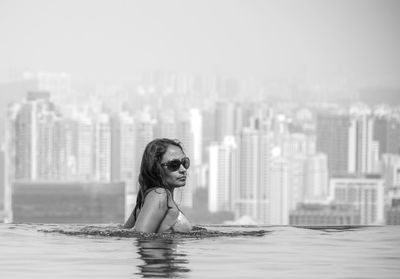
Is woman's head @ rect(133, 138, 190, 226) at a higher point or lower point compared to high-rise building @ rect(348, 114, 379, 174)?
higher

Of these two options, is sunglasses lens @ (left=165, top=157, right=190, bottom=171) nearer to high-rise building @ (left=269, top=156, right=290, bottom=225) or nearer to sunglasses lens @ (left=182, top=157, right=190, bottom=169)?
sunglasses lens @ (left=182, top=157, right=190, bottom=169)

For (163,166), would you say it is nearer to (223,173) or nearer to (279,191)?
(279,191)

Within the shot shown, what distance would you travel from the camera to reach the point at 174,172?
788cm

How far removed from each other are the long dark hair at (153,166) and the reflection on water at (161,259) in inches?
12.9

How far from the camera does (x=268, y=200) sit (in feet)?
555

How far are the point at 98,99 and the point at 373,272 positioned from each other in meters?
193

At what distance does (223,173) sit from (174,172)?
170575 mm

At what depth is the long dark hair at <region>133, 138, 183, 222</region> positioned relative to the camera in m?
7.90

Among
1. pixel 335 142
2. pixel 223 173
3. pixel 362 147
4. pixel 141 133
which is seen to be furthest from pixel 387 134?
pixel 141 133

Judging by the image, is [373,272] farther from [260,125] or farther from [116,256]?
[260,125]

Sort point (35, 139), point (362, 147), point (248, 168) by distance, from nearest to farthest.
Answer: point (35, 139), point (362, 147), point (248, 168)

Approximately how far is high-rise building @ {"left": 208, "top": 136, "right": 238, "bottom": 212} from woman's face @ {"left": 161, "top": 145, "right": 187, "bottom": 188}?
159680mm

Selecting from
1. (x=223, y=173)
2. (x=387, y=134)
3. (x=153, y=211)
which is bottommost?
(x=223, y=173)

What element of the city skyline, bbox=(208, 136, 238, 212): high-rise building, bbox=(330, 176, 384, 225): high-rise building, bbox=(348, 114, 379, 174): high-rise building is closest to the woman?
bbox=(330, 176, 384, 225): high-rise building
